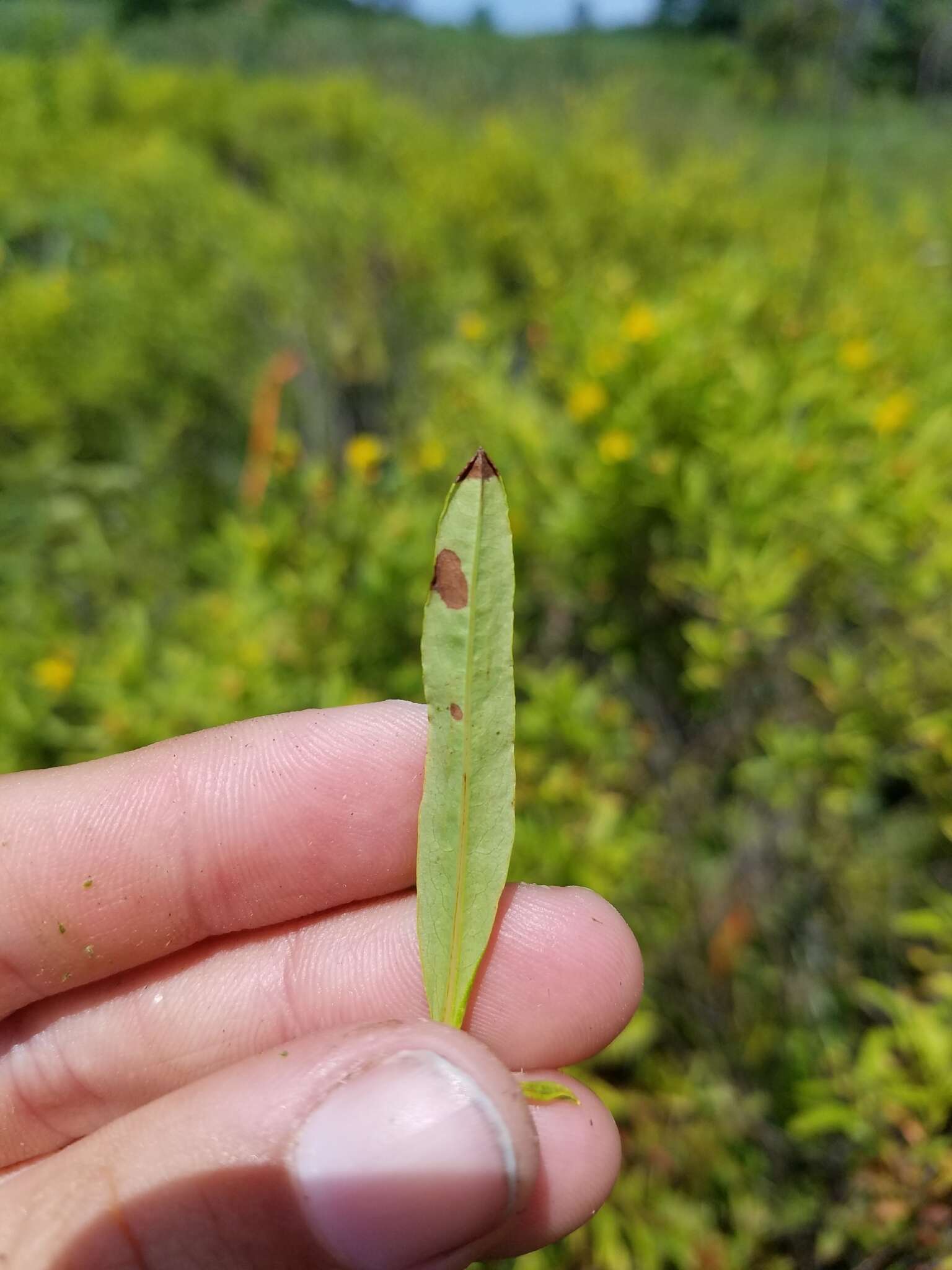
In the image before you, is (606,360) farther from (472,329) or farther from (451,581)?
(451,581)

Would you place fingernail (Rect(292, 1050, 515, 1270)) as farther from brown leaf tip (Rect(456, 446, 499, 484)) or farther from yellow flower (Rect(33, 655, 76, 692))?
yellow flower (Rect(33, 655, 76, 692))

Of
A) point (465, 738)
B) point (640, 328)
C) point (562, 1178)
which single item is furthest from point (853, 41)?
point (562, 1178)

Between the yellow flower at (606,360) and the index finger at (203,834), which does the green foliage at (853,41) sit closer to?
the yellow flower at (606,360)

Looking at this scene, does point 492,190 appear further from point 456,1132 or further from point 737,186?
point 456,1132

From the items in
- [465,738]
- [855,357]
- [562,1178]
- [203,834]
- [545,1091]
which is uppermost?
[855,357]

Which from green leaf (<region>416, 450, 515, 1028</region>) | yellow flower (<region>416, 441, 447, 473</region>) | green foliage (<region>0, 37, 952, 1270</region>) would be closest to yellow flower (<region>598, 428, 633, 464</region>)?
green foliage (<region>0, 37, 952, 1270</region>)

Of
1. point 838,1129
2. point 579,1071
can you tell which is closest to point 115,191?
point 579,1071
